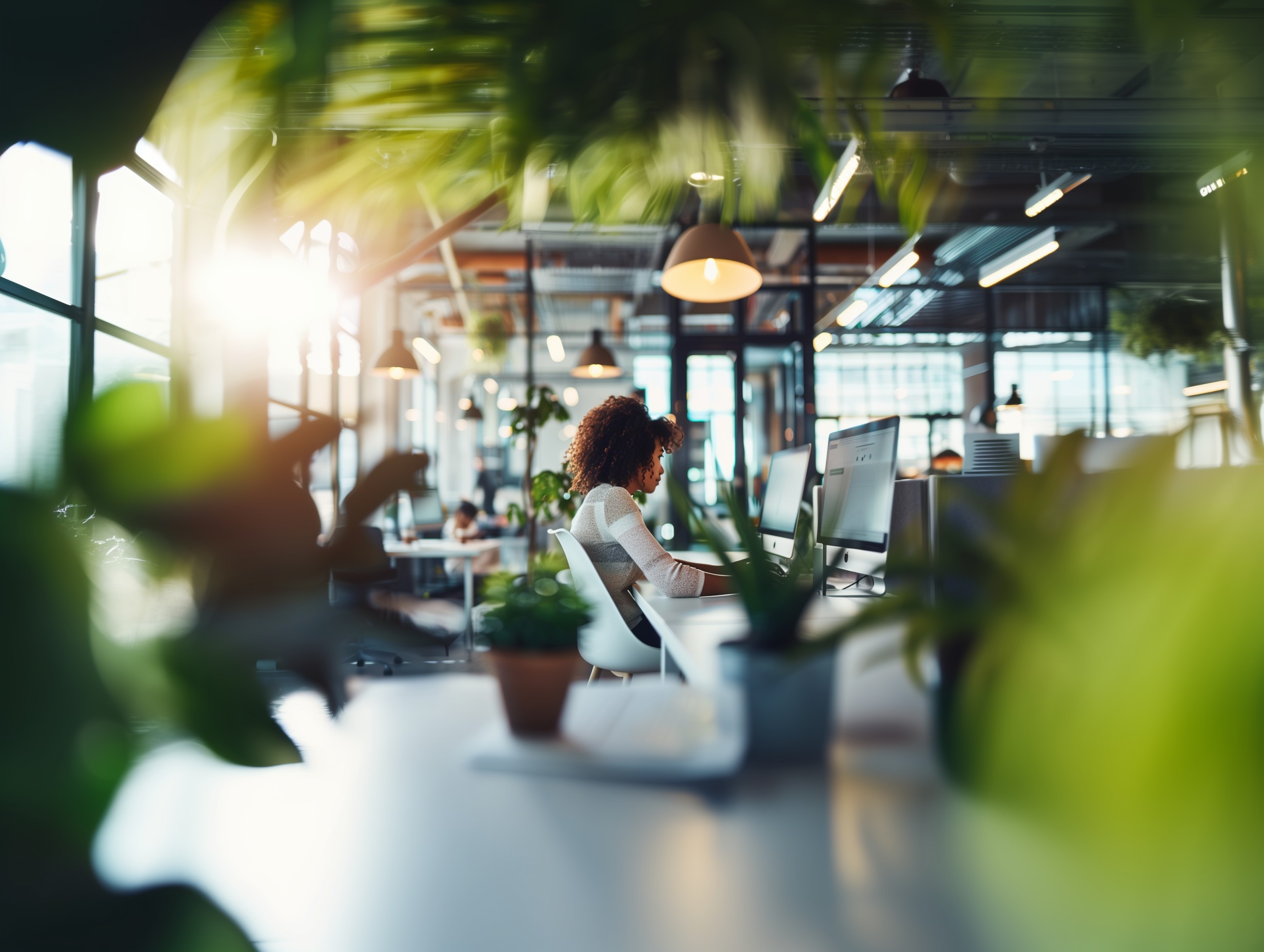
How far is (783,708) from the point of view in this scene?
0.62 m

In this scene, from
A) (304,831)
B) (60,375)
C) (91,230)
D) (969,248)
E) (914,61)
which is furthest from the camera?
(969,248)

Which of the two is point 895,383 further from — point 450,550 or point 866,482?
point 866,482

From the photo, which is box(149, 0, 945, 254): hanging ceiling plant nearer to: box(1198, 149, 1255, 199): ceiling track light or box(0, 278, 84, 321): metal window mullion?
box(0, 278, 84, 321): metal window mullion

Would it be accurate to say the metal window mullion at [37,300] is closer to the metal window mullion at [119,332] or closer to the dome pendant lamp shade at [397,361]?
the metal window mullion at [119,332]

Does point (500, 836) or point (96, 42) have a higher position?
point (96, 42)

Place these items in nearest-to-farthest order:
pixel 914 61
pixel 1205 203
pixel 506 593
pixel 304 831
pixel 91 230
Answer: pixel 304 831, pixel 506 593, pixel 91 230, pixel 914 61, pixel 1205 203

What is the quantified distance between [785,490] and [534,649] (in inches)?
83.5

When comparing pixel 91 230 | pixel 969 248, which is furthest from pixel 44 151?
pixel 969 248

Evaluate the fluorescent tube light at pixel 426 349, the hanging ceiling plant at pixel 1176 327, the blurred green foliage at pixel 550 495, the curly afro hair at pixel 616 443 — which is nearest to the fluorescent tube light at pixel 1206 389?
the hanging ceiling plant at pixel 1176 327

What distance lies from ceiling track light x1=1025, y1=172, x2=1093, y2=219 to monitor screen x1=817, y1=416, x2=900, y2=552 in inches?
A: 162

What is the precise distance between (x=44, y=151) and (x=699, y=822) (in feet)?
1.86

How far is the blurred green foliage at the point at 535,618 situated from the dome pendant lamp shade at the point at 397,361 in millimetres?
6295

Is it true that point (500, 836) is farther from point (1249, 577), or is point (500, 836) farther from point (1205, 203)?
point (1205, 203)

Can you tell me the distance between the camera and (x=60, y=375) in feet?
1.10
